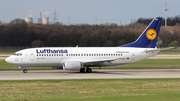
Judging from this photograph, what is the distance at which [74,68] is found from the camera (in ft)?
153

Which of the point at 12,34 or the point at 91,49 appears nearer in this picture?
the point at 91,49

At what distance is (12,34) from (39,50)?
63.0 metres

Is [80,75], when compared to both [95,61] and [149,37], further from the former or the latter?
[149,37]

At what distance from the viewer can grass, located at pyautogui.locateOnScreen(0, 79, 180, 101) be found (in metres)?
24.2

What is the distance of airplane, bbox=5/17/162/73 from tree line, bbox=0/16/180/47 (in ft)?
Answer: 157

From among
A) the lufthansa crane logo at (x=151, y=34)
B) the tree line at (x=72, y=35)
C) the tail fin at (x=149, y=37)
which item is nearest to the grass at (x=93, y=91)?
the tail fin at (x=149, y=37)

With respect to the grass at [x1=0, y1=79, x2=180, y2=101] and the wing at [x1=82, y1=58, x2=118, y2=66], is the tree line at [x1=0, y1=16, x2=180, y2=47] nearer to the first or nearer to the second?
the wing at [x1=82, y1=58, x2=118, y2=66]

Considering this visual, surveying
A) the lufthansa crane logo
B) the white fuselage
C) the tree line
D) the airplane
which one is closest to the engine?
the airplane

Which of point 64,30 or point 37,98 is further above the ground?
point 64,30

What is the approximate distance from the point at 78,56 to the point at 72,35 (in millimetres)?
53564

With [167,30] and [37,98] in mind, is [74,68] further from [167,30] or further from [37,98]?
[167,30]

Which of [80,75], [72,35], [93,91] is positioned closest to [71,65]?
[80,75]

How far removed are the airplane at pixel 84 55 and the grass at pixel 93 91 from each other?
13.0m

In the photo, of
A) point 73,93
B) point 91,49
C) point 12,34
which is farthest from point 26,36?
point 73,93
